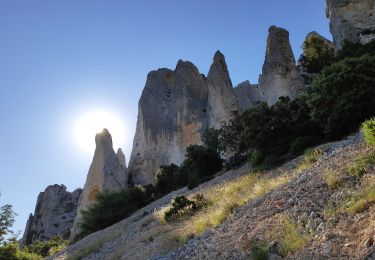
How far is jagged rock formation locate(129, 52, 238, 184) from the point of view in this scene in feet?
190

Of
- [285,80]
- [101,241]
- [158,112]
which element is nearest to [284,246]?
[101,241]

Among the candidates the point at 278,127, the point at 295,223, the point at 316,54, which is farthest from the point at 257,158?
the point at 316,54

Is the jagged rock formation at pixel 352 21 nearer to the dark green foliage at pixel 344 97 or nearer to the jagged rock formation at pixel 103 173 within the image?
the dark green foliage at pixel 344 97

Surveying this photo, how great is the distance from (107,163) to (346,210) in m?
53.2

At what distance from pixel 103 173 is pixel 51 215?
60.7 feet

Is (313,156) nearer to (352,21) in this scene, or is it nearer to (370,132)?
(370,132)

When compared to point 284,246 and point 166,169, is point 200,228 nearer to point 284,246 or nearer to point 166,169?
point 284,246

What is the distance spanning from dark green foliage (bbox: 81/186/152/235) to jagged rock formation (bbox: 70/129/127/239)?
1392cm

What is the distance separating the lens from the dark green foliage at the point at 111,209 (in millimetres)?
39938

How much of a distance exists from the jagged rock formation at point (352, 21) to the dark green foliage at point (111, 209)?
22.3 metres

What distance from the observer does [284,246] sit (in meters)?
9.64

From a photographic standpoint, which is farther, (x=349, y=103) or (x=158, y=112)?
(x=158, y=112)

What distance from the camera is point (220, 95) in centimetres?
5266

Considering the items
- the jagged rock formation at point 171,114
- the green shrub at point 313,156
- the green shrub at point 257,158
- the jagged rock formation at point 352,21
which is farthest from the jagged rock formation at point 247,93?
the green shrub at point 313,156
